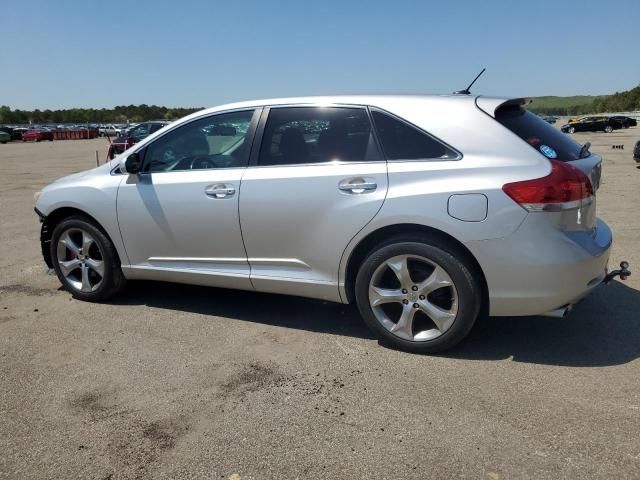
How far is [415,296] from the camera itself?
3.58 metres

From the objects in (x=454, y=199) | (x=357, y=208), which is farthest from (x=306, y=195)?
(x=454, y=199)

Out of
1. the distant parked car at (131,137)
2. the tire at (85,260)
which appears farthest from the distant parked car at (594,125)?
the tire at (85,260)

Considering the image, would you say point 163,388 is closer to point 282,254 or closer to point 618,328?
point 282,254

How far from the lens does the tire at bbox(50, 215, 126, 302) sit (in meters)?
4.72

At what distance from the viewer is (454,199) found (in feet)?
11.1

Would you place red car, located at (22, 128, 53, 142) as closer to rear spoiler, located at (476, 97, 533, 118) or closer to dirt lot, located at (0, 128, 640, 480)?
dirt lot, located at (0, 128, 640, 480)

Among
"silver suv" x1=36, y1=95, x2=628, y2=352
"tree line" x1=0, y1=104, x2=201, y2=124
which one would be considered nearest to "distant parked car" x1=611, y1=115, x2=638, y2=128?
"silver suv" x1=36, y1=95, x2=628, y2=352

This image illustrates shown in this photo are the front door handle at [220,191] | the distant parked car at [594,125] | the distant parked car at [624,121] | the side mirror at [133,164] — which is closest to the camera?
the front door handle at [220,191]

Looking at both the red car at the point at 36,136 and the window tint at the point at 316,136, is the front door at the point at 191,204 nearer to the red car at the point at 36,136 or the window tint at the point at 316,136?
the window tint at the point at 316,136

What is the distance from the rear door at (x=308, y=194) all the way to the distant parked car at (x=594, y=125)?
172 ft

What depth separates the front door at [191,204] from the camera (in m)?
4.14

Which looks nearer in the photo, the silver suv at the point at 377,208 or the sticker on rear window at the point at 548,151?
the silver suv at the point at 377,208

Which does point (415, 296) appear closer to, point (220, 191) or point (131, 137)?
point (220, 191)

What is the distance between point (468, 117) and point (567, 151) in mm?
707
